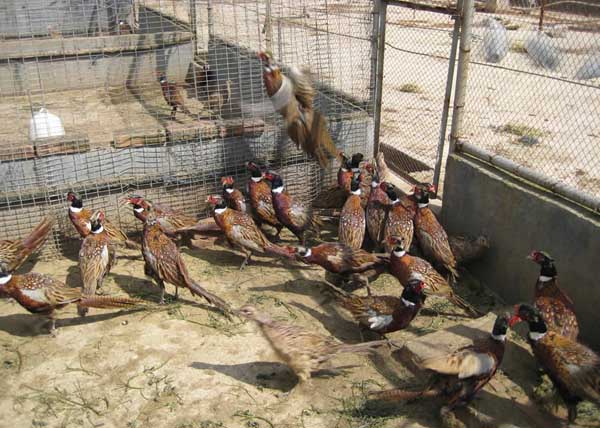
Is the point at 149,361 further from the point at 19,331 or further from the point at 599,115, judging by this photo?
the point at 599,115

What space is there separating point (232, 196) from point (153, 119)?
277cm

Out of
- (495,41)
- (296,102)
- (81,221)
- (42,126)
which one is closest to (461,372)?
(296,102)

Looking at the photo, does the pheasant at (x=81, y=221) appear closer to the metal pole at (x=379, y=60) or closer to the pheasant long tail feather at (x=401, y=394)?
the pheasant long tail feather at (x=401, y=394)

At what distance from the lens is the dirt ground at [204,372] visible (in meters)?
3.96

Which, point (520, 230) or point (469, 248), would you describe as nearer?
point (520, 230)

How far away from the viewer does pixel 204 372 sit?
4406 mm

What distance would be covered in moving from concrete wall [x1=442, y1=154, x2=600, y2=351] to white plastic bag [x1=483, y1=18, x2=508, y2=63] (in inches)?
237

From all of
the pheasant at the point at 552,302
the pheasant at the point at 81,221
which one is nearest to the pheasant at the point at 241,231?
the pheasant at the point at 81,221

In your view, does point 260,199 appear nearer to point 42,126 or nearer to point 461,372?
point 42,126

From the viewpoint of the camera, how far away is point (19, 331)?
4949 mm

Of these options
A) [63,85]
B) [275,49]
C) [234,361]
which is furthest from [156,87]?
[234,361]

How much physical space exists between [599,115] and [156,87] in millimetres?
7808

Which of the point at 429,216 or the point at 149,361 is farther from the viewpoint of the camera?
the point at 429,216

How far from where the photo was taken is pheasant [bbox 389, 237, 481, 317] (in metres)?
4.95
